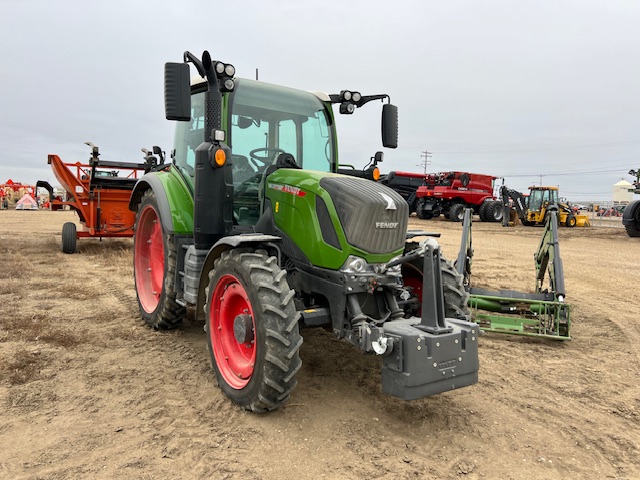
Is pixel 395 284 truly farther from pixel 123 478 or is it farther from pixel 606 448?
pixel 123 478

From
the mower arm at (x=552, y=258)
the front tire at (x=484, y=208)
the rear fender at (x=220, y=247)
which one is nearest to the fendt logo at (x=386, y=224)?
the rear fender at (x=220, y=247)

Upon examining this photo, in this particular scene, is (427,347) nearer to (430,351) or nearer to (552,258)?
(430,351)

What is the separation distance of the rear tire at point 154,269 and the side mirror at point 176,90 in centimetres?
149

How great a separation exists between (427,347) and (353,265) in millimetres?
780

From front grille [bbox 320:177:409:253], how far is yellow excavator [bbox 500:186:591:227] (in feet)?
71.9

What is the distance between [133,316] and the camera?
18.1 feet

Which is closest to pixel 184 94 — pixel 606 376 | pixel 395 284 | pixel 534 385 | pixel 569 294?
pixel 395 284

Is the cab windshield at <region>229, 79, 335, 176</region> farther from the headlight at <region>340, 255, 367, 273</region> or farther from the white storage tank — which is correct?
the white storage tank

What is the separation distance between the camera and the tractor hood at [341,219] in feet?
10.8

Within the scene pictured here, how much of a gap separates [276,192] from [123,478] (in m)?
2.24

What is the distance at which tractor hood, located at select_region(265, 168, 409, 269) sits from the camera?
10.8 feet

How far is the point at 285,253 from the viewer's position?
3.78 m

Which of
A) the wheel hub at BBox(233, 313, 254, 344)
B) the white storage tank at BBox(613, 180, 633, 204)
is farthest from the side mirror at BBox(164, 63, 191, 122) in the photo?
the white storage tank at BBox(613, 180, 633, 204)

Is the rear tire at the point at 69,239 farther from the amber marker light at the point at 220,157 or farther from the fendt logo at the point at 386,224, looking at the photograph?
the fendt logo at the point at 386,224
